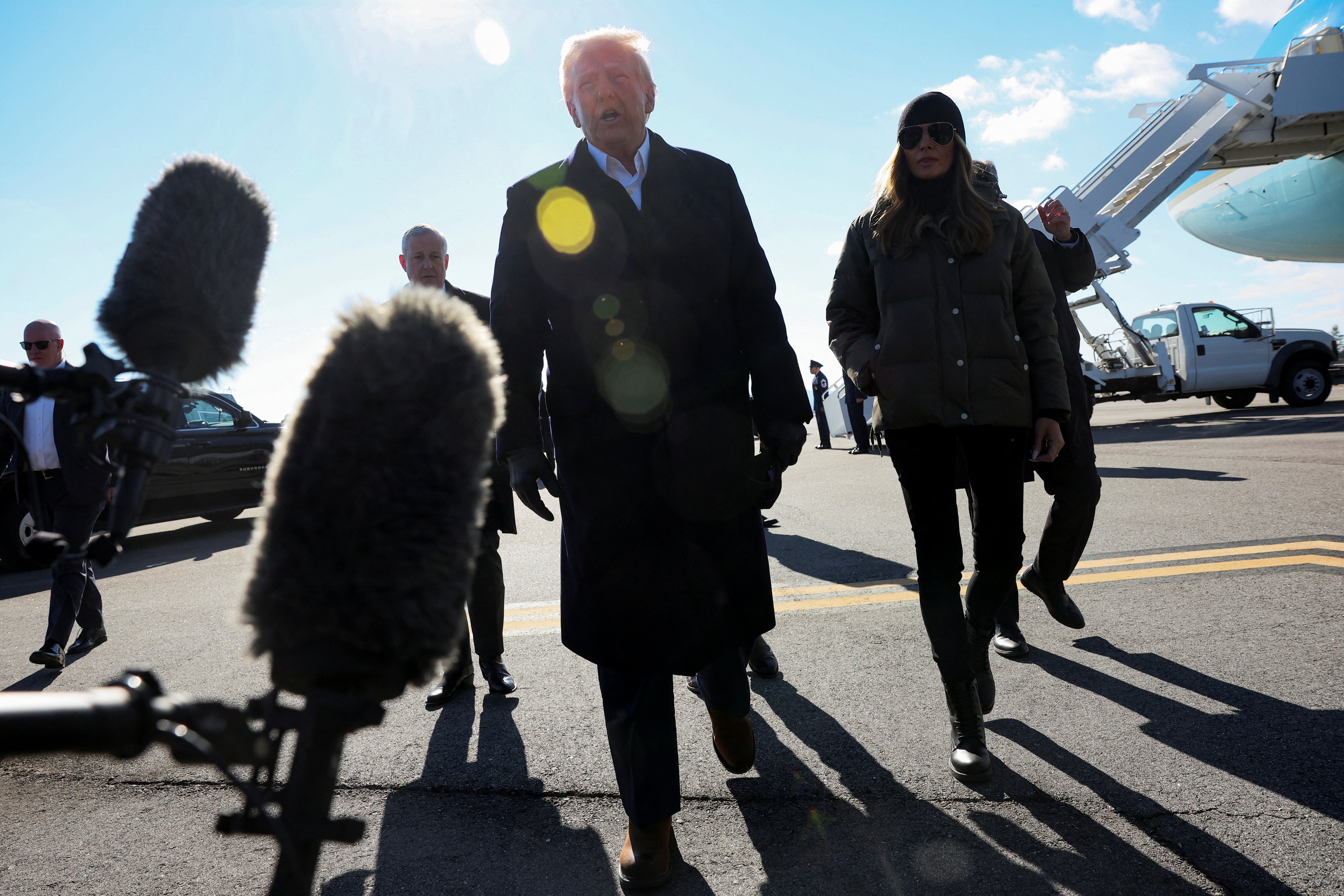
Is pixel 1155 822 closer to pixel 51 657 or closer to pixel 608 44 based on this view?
pixel 608 44

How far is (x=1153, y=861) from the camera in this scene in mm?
1862

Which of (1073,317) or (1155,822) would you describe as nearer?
(1155,822)

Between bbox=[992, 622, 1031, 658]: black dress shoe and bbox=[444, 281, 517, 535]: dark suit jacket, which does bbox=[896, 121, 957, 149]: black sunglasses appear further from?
bbox=[992, 622, 1031, 658]: black dress shoe

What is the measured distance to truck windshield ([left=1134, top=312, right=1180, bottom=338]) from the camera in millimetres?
15977

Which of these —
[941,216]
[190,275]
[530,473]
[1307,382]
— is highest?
[1307,382]

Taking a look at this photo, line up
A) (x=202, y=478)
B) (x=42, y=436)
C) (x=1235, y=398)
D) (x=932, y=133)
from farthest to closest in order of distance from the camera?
(x=1235, y=398) → (x=202, y=478) → (x=42, y=436) → (x=932, y=133)

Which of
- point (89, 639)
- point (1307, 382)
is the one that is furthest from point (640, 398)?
point (1307, 382)

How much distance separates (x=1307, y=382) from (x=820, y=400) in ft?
32.1

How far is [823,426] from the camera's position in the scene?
17.0 meters

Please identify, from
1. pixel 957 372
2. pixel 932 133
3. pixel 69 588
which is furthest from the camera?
pixel 69 588

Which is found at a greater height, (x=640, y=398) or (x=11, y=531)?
(x=640, y=398)

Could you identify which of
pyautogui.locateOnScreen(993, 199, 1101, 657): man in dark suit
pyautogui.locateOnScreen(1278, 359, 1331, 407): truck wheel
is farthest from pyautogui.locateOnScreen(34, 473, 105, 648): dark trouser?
pyautogui.locateOnScreen(1278, 359, 1331, 407): truck wheel

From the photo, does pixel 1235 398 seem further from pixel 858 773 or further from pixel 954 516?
pixel 858 773

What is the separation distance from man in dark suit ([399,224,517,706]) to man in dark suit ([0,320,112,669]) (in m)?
1.37
